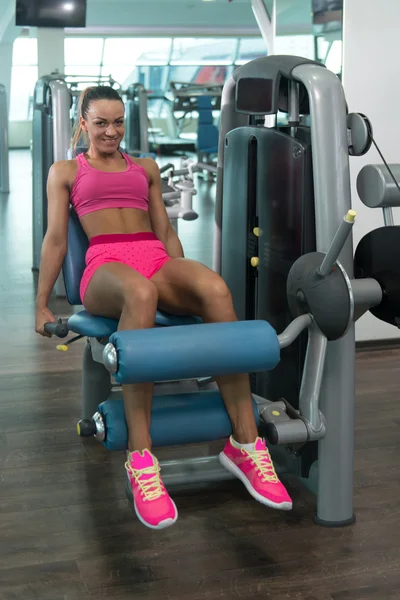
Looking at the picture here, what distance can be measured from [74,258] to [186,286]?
402 millimetres

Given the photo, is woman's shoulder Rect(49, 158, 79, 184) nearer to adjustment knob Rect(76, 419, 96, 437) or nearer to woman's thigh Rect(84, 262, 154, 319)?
woman's thigh Rect(84, 262, 154, 319)

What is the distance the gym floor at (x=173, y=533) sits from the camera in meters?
1.80

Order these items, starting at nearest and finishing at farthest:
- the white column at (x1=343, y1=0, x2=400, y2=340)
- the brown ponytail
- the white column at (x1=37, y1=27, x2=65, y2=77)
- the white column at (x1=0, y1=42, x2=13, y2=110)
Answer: the brown ponytail < the white column at (x1=343, y1=0, x2=400, y2=340) < the white column at (x1=37, y1=27, x2=65, y2=77) < the white column at (x1=0, y1=42, x2=13, y2=110)

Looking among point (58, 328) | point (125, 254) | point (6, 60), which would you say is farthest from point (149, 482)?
point (6, 60)

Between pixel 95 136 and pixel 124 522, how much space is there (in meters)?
1.02

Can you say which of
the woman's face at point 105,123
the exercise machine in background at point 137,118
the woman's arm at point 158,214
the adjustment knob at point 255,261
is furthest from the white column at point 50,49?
the adjustment knob at point 255,261

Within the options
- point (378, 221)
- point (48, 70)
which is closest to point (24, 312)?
point (378, 221)

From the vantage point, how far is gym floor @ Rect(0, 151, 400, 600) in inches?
70.9

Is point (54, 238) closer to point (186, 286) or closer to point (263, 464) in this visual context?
point (186, 286)

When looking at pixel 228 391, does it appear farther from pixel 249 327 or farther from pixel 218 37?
pixel 218 37

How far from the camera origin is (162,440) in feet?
6.33

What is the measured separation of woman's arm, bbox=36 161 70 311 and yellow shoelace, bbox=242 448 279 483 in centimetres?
69

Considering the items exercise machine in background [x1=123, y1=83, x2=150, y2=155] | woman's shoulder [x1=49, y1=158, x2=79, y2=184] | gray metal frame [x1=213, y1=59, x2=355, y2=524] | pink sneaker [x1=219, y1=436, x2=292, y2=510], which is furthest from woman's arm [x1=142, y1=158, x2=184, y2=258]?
exercise machine in background [x1=123, y1=83, x2=150, y2=155]

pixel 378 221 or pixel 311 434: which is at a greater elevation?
pixel 378 221
